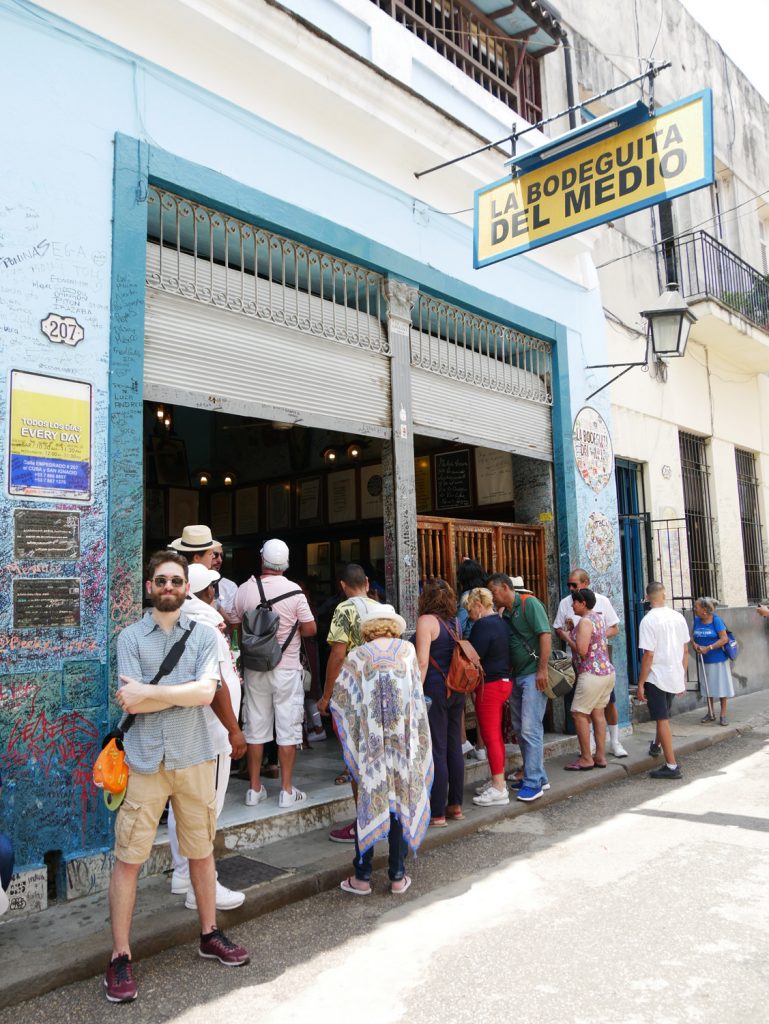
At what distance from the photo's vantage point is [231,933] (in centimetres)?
408

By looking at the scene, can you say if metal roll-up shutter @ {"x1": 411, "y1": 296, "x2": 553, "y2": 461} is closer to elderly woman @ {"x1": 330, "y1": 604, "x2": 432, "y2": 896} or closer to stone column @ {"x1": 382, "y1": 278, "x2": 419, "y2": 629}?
stone column @ {"x1": 382, "y1": 278, "x2": 419, "y2": 629}

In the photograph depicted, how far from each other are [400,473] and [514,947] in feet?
13.9

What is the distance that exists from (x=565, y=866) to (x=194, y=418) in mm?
8398

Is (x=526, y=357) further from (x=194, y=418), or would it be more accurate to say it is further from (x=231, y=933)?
(x=231, y=933)

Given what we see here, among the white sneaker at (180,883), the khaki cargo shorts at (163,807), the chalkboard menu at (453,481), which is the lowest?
the white sneaker at (180,883)

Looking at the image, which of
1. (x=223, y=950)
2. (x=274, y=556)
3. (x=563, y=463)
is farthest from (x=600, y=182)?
(x=223, y=950)

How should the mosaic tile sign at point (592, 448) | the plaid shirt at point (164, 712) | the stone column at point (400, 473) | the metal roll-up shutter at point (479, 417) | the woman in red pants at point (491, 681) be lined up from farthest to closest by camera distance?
the mosaic tile sign at point (592, 448) → the metal roll-up shutter at point (479, 417) → the stone column at point (400, 473) → the woman in red pants at point (491, 681) → the plaid shirt at point (164, 712)

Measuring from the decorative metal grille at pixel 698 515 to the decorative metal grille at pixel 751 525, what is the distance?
1.35m

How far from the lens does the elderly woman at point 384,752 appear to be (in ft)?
14.7

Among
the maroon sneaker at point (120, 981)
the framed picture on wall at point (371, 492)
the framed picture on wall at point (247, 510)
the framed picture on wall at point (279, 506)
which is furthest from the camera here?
the framed picture on wall at point (247, 510)

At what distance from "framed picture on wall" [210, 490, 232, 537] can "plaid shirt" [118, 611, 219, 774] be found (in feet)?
27.1

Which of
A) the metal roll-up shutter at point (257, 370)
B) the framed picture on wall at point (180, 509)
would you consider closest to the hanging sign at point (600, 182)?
the metal roll-up shutter at point (257, 370)

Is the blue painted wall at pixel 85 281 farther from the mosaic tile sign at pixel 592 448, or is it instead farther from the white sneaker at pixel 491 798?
the mosaic tile sign at pixel 592 448

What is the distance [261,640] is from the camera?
5613 mm
